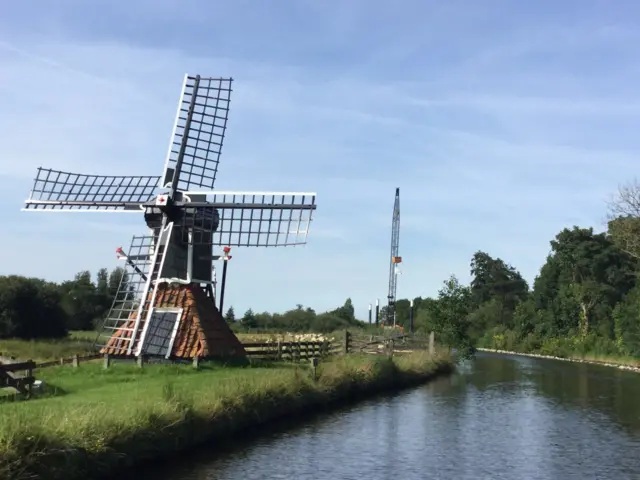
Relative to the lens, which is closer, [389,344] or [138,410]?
[138,410]

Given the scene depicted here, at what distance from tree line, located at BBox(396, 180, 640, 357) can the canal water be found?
16467 millimetres

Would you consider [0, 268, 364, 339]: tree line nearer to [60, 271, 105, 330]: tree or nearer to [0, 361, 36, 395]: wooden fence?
[60, 271, 105, 330]: tree

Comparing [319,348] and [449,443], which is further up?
[319,348]

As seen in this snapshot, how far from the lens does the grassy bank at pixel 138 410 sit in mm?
11734

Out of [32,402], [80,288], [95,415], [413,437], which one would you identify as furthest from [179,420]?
[80,288]

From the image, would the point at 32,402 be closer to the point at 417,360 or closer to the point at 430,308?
the point at 417,360

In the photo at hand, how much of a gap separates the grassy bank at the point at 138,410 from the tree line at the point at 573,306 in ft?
58.2

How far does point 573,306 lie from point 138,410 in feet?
207

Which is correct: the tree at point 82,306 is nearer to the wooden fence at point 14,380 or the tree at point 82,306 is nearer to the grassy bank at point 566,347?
the grassy bank at point 566,347

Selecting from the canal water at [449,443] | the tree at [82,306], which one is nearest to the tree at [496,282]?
the tree at [82,306]

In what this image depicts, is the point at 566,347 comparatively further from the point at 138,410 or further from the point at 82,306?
the point at 138,410

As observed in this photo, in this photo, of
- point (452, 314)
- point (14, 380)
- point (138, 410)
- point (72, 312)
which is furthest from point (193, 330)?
point (72, 312)

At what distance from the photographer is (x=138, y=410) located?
1481 cm

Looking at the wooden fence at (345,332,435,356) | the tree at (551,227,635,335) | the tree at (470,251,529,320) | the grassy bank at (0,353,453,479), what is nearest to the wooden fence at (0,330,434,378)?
the wooden fence at (345,332,435,356)
